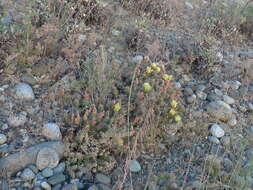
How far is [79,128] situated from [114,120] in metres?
0.37

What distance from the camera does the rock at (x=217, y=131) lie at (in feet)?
12.9

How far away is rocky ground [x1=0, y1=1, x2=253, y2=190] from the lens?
306 centimetres

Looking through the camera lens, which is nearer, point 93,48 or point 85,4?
point 93,48

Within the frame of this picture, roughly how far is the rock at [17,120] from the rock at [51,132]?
0.24 meters

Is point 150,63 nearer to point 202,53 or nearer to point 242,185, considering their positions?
point 202,53

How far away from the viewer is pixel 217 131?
394cm

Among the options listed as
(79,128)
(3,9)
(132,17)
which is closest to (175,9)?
(132,17)

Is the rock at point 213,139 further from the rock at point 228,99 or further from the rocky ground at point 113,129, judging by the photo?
the rock at point 228,99

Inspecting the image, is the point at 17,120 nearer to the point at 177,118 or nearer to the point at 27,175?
the point at 27,175

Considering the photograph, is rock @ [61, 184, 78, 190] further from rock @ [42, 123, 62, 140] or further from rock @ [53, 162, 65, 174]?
rock @ [42, 123, 62, 140]

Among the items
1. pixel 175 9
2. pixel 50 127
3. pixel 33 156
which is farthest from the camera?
pixel 175 9

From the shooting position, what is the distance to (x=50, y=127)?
10.7 ft

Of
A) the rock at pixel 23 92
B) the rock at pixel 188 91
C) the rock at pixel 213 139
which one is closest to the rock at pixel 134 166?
the rock at pixel 213 139

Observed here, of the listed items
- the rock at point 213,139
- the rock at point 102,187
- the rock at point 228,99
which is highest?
the rock at point 228,99
